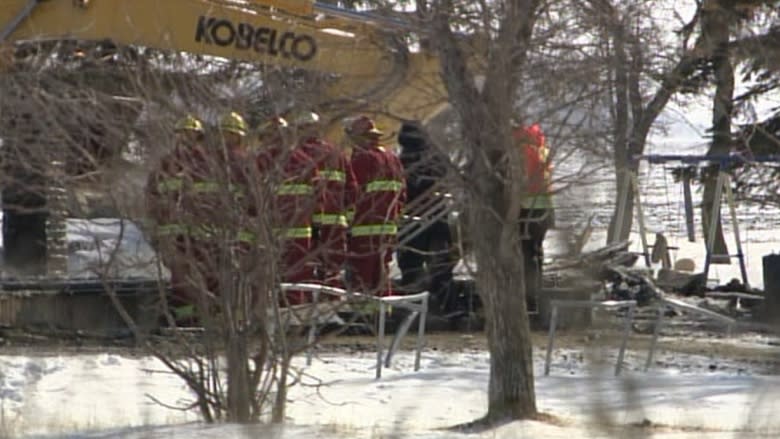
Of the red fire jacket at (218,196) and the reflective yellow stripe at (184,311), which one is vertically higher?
the red fire jacket at (218,196)

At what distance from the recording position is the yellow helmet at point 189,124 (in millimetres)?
9539

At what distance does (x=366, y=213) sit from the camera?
1255cm

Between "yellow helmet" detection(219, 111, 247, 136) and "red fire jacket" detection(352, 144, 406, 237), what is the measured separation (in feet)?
9.56

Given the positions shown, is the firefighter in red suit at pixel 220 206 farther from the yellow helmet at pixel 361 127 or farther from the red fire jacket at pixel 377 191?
the red fire jacket at pixel 377 191

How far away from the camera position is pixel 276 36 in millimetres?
14898

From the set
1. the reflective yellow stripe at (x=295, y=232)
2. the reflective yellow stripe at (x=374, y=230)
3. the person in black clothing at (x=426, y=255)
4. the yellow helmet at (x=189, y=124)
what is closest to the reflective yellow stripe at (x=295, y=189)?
the reflective yellow stripe at (x=295, y=232)

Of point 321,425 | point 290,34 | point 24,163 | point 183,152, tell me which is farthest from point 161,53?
point 290,34

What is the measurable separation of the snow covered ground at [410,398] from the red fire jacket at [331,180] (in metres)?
1.05

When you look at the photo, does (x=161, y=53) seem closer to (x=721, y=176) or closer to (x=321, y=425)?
(x=321, y=425)

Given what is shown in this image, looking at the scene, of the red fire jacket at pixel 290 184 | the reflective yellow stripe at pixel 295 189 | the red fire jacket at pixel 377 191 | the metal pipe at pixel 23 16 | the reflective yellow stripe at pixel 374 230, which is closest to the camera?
the red fire jacket at pixel 290 184

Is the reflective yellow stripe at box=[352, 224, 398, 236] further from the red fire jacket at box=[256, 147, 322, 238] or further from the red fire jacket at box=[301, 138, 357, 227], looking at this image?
the red fire jacket at box=[256, 147, 322, 238]

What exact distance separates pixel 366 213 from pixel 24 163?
8.33ft

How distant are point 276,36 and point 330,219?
3217 mm

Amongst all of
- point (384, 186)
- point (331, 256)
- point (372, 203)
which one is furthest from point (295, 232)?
point (384, 186)
